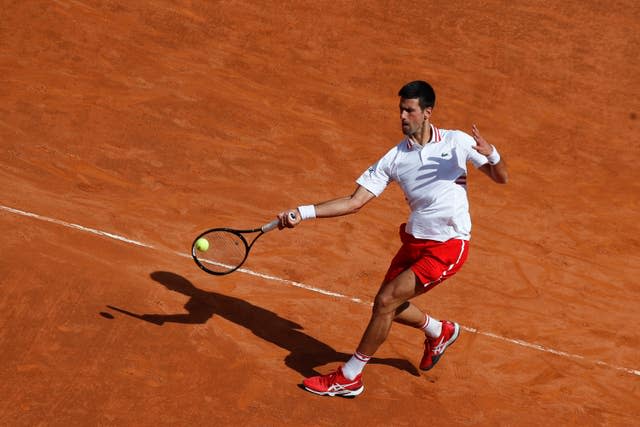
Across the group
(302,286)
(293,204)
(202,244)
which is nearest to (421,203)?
(202,244)

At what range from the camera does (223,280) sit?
8.16 meters

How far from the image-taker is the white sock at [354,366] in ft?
21.5

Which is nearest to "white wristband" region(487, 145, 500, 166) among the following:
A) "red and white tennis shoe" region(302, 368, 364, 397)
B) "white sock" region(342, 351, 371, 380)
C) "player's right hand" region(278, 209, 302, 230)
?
"player's right hand" region(278, 209, 302, 230)

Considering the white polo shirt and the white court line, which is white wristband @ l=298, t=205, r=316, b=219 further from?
the white court line

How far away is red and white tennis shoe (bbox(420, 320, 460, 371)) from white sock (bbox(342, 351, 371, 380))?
2.76 feet

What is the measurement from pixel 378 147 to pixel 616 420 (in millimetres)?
5386

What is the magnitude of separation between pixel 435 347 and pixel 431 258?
3.62 feet

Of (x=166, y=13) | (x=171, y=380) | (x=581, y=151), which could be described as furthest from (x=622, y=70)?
(x=171, y=380)

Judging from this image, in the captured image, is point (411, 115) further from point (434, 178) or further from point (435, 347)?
point (435, 347)

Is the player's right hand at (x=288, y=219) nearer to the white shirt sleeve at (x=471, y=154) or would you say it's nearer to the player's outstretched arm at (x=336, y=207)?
the player's outstretched arm at (x=336, y=207)

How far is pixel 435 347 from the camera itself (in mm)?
7180

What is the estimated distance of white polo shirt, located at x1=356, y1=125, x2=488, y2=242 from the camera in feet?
21.0

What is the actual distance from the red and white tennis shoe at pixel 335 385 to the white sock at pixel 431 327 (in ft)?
2.56

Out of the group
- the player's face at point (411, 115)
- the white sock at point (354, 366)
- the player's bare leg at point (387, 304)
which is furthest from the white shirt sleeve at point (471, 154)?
the white sock at point (354, 366)
